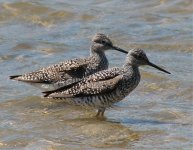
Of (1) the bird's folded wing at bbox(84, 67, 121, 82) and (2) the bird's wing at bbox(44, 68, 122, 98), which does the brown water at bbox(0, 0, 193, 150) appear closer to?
(2) the bird's wing at bbox(44, 68, 122, 98)

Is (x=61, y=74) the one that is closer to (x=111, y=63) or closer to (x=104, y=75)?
(x=104, y=75)

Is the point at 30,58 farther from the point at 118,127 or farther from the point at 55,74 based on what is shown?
the point at 118,127

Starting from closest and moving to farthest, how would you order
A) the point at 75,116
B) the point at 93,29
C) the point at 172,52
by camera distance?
the point at 75,116 < the point at 172,52 < the point at 93,29

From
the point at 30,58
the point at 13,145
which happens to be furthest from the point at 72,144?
the point at 30,58

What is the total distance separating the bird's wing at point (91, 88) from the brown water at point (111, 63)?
1.23ft

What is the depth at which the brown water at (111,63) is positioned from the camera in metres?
9.51

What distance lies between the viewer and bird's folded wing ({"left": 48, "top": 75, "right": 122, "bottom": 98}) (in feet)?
33.7

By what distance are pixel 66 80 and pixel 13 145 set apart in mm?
2391

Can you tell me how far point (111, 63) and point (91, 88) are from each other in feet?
9.51

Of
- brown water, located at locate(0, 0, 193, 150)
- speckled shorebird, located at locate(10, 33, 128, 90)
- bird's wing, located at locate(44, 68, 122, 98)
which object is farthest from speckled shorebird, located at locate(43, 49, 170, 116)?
speckled shorebird, located at locate(10, 33, 128, 90)

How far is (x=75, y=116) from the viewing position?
10648 mm

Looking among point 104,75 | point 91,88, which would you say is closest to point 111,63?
point 104,75

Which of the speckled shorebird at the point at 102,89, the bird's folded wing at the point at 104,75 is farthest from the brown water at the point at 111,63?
the bird's folded wing at the point at 104,75

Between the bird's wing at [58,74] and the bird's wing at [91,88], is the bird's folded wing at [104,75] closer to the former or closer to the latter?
the bird's wing at [91,88]
